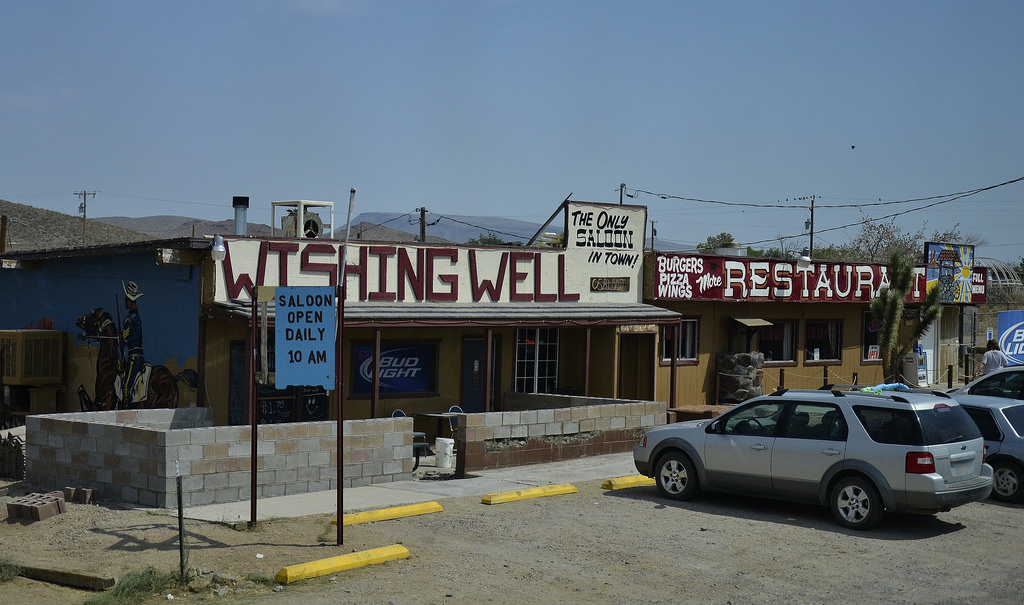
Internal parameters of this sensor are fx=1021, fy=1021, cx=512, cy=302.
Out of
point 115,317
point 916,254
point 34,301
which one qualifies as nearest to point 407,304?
point 115,317

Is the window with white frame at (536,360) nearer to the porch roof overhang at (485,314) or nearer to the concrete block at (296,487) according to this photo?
the porch roof overhang at (485,314)

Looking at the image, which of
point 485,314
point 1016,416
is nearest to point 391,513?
point 485,314

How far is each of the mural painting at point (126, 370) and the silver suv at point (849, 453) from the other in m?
8.96

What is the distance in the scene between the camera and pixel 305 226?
61.8 feet

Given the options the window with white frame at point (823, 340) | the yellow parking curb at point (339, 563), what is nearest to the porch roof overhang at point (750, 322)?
the window with white frame at point (823, 340)

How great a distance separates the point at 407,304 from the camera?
19.1m

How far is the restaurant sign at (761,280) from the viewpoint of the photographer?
23.8 metres

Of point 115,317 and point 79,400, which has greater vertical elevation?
point 115,317

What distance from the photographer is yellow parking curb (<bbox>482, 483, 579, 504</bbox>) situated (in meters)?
13.2

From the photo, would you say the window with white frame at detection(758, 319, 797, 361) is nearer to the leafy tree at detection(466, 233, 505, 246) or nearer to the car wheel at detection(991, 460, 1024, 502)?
the leafy tree at detection(466, 233, 505, 246)

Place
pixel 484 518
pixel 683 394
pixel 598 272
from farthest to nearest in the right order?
pixel 683 394 → pixel 598 272 → pixel 484 518

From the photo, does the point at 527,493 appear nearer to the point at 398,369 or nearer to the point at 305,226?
the point at 398,369

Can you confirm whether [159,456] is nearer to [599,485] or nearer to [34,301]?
[599,485]

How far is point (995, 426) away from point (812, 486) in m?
3.67
